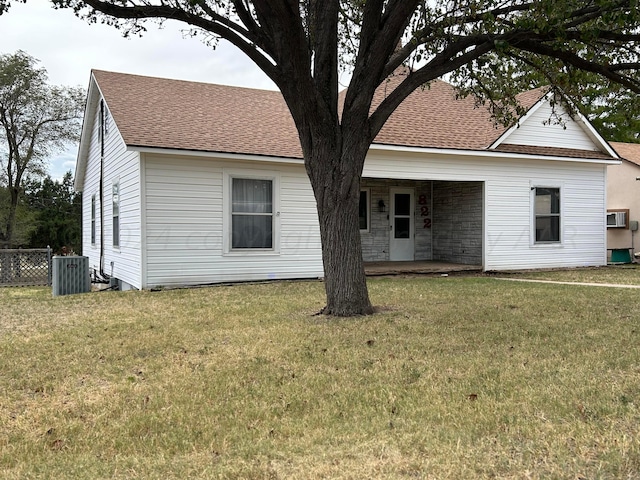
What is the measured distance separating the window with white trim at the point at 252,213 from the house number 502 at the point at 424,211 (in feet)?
18.7

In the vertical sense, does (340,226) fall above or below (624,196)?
below

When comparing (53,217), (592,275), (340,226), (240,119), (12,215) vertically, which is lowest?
(592,275)

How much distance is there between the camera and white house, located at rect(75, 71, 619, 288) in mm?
11281

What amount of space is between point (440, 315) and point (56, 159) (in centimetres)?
2550

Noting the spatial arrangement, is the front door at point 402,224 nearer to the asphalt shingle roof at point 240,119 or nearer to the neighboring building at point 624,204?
the asphalt shingle roof at point 240,119

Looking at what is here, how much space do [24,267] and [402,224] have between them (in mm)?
10601

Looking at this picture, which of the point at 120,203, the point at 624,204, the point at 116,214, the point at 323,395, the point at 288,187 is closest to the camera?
the point at 323,395

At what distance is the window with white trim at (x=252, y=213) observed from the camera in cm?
1186

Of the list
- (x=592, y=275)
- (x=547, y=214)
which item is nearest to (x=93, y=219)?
(x=547, y=214)

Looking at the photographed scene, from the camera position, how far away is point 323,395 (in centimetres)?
416

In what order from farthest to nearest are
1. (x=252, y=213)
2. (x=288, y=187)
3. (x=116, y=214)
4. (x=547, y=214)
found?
(x=547, y=214)
(x=116, y=214)
(x=288, y=187)
(x=252, y=213)

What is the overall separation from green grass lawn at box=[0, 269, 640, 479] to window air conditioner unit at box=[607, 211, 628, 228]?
1324 centimetres

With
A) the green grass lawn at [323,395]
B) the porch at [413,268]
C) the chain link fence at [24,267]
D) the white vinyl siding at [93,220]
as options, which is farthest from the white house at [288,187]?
the green grass lawn at [323,395]

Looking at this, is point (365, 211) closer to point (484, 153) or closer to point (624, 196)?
point (484, 153)
